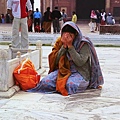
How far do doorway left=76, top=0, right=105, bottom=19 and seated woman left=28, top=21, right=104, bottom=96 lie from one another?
33.1 m

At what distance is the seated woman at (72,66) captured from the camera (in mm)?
5125

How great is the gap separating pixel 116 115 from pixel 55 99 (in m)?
0.96

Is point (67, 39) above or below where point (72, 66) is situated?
above

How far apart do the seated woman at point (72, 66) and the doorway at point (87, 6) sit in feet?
109

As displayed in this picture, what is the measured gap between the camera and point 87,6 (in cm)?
3828

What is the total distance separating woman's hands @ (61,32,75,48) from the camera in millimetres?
5109

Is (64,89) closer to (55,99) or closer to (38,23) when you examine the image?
(55,99)

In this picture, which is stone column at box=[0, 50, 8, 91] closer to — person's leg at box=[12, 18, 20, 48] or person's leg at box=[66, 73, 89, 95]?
→ person's leg at box=[66, 73, 89, 95]

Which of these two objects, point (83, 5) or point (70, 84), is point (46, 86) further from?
point (83, 5)

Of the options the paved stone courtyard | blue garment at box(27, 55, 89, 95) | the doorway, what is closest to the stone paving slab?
the paved stone courtyard

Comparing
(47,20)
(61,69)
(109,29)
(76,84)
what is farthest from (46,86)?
(47,20)

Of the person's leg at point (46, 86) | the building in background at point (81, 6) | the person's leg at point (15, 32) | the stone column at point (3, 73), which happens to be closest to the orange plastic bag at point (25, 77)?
→ the person's leg at point (46, 86)

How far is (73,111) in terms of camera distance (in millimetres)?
4328

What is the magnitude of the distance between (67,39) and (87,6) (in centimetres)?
3369
